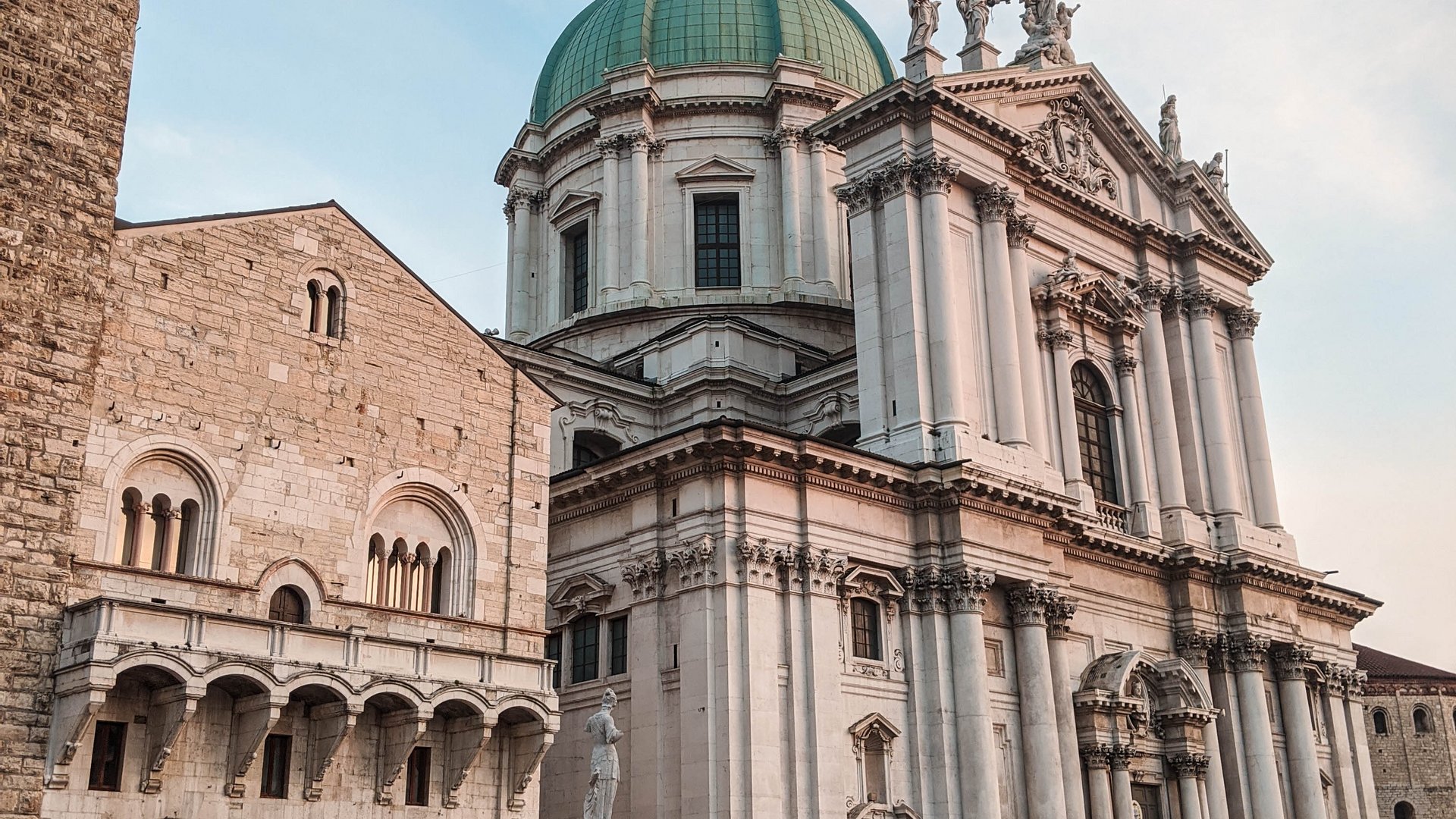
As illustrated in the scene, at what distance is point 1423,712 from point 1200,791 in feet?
119

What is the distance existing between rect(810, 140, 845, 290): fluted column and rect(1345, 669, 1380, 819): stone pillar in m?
18.4

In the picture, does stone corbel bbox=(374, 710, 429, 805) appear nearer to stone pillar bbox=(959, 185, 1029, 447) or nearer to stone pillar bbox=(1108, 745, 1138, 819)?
stone pillar bbox=(959, 185, 1029, 447)

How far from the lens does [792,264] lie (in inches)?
1660

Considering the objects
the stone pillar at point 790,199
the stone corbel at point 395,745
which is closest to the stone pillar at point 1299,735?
the stone pillar at point 790,199

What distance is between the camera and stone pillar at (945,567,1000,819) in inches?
1108

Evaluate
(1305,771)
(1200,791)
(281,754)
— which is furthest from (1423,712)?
(281,754)

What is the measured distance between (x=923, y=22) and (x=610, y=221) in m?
12.4

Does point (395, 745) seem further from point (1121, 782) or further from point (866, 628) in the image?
point (1121, 782)

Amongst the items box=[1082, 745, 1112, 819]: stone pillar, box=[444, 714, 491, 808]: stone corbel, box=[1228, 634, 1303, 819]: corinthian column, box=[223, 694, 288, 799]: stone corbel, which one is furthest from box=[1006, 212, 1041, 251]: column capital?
box=[223, 694, 288, 799]: stone corbel

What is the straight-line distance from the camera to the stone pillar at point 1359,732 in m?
39.9

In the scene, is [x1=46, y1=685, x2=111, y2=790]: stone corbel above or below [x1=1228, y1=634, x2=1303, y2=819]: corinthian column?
below

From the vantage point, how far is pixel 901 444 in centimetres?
3070

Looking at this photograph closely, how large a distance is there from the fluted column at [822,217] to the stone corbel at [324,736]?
2408cm

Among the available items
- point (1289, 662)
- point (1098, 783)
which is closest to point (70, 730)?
point (1098, 783)
